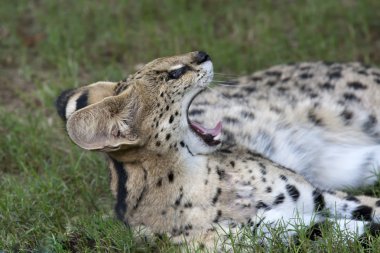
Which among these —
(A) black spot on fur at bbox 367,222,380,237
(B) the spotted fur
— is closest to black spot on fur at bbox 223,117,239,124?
(B) the spotted fur

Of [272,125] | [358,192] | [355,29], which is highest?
[355,29]

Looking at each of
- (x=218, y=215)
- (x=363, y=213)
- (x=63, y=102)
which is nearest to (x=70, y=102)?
(x=63, y=102)

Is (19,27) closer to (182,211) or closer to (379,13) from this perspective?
(379,13)

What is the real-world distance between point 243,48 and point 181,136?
3411mm

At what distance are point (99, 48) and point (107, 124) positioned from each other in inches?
150

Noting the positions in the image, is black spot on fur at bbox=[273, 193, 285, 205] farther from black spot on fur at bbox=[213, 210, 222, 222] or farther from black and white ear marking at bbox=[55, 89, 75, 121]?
black and white ear marking at bbox=[55, 89, 75, 121]

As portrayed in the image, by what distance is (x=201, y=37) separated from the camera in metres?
7.67

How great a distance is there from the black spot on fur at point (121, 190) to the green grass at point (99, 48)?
2.26 feet

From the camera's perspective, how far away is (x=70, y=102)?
188 inches

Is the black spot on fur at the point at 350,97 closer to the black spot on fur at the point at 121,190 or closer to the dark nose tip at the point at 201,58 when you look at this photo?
the dark nose tip at the point at 201,58

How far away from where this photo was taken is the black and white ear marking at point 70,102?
184 inches

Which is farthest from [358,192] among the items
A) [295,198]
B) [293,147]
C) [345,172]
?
[295,198]

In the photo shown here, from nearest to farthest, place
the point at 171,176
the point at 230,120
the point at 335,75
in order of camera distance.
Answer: the point at 171,176 → the point at 230,120 → the point at 335,75

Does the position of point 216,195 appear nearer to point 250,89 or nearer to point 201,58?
point 201,58
